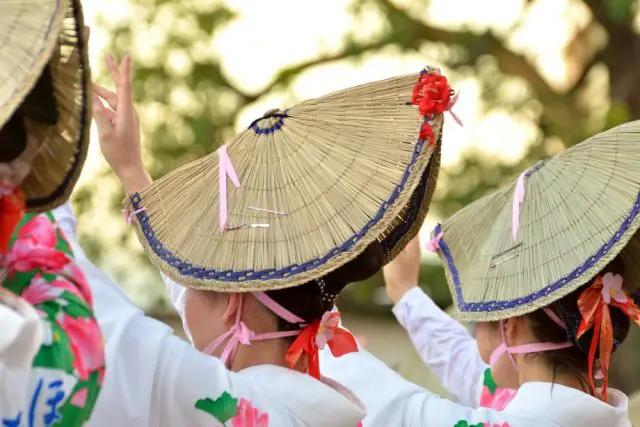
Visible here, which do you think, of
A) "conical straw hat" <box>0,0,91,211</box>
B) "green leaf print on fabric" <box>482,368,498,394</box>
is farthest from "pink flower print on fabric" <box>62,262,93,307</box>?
"green leaf print on fabric" <box>482,368,498,394</box>

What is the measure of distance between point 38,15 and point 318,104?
0.97 m

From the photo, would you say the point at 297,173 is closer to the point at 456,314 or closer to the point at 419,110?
the point at 419,110

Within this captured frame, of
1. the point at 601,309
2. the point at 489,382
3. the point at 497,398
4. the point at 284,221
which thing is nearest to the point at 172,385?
the point at 284,221

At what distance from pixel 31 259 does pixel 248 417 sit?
2.22 feet

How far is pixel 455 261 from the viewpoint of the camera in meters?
2.93

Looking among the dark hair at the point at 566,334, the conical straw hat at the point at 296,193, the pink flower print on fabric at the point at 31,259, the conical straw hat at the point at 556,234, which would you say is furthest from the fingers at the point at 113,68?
the dark hair at the point at 566,334

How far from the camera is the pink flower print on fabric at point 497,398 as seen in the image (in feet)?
9.64

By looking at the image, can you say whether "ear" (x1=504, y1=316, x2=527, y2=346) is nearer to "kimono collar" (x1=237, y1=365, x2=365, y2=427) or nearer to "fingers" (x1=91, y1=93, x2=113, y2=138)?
"kimono collar" (x1=237, y1=365, x2=365, y2=427)

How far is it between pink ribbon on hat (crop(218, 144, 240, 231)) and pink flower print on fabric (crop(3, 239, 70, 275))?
0.61 meters

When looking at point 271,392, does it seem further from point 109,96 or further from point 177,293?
point 109,96

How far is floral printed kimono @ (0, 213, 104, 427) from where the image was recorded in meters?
1.62

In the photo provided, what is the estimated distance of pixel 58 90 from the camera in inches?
66.7

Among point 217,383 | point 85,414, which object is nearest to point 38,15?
point 85,414

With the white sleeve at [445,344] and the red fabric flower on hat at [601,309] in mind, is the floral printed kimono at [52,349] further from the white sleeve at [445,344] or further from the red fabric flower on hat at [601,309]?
the white sleeve at [445,344]
